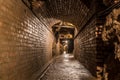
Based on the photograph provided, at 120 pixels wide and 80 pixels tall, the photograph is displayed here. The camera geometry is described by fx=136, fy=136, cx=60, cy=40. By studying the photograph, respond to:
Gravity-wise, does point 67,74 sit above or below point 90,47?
below

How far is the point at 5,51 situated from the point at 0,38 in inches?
13.0

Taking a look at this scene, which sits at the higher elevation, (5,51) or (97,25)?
(97,25)

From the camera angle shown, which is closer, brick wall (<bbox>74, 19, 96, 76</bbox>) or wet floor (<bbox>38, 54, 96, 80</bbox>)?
wet floor (<bbox>38, 54, 96, 80</bbox>)

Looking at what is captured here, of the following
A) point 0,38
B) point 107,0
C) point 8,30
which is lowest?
point 0,38

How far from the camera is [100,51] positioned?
15.5 feet

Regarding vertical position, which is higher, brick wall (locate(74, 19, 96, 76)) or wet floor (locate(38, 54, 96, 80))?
brick wall (locate(74, 19, 96, 76))

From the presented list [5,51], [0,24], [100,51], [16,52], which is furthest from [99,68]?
[0,24]

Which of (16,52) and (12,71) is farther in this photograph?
(16,52)

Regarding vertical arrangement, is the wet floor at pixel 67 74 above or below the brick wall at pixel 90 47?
below

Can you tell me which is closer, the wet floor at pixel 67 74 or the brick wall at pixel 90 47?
the wet floor at pixel 67 74

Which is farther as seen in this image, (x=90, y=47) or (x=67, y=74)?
(x=90, y=47)

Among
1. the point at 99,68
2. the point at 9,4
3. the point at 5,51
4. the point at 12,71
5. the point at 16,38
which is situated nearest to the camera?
the point at 5,51

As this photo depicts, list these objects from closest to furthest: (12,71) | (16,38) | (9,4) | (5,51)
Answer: (5,51) < (9,4) < (12,71) < (16,38)

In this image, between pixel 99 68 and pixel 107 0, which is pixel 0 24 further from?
pixel 99 68
